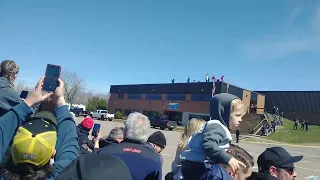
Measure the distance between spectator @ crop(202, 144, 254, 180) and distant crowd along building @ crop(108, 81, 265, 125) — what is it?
4981 cm

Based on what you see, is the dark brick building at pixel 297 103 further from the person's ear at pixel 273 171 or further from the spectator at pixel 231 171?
the spectator at pixel 231 171

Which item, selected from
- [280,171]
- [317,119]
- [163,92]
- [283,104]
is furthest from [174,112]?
[280,171]

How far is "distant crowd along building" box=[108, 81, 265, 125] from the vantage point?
57.2 m

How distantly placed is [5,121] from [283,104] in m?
72.5

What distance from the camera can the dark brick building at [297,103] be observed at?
6444 cm

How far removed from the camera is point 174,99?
63.2 meters

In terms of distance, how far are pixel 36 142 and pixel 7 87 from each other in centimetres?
144

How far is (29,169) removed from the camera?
1939mm

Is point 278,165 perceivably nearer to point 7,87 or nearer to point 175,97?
point 7,87

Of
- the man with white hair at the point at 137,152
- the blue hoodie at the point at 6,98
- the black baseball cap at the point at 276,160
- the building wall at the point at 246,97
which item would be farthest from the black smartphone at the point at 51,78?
the building wall at the point at 246,97

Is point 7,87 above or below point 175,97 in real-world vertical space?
below

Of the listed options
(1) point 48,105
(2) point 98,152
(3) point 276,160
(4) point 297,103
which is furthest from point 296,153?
(4) point 297,103

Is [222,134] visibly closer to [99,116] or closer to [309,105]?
[99,116]

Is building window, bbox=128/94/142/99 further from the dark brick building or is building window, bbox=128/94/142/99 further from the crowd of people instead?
the crowd of people
